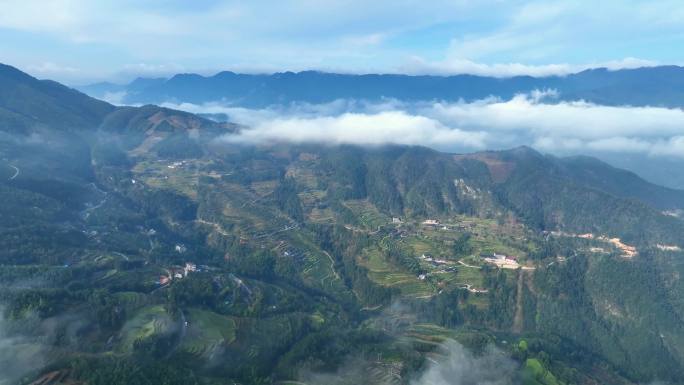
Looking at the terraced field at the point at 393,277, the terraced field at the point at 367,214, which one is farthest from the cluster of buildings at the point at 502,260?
the terraced field at the point at 367,214

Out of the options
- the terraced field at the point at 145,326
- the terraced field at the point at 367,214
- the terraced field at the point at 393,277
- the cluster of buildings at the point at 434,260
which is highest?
the terraced field at the point at 145,326

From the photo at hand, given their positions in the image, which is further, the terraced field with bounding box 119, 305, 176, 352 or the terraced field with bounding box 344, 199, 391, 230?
the terraced field with bounding box 344, 199, 391, 230

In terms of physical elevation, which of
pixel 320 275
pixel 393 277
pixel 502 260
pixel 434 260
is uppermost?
pixel 502 260

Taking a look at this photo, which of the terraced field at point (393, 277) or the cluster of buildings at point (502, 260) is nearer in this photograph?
the terraced field at point (393, 277)

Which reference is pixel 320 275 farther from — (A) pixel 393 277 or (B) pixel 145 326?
(B) pixel 145 326

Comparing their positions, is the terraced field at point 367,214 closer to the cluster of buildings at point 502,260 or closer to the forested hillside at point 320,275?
the forested hillside at point 320,275

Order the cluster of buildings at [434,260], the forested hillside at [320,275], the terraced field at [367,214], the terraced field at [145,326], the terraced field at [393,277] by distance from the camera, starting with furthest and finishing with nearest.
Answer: the terraced field at [367,214] < the cluster of buildings at [434,260] < the terraced field at [393,277] < the forested hillside at [320,275] < the terraced field at [145,326]

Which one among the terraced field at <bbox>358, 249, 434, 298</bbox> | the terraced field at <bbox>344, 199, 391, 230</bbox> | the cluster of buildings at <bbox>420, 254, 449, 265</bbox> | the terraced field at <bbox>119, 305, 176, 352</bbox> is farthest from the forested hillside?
the terraced field at <bbox>344, 199, 391, 230</bbox>

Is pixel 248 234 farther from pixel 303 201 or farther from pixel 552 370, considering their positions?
pixel 552 370

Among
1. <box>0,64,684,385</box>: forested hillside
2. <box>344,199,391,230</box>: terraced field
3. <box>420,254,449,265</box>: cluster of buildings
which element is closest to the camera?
<box>0,64,684,385</box>: forested hillside

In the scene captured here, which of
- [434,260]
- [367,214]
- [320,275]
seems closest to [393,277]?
[434,260]

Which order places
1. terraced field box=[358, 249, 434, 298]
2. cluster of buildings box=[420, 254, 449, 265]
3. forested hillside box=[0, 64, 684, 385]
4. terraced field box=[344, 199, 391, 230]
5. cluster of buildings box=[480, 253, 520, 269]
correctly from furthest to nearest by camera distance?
terraced field box=[344, 199, 391, 230], cluster of buildings box=[420, 254, 449, 265], cluster of buildings box=[480, 253, 520, 269], terraced field box=[358, 249, 434, 298], forested hillside box=[0, 64, 684, 385]

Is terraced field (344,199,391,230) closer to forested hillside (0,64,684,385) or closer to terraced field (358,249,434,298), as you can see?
forested hillside (0,64,684,385)
